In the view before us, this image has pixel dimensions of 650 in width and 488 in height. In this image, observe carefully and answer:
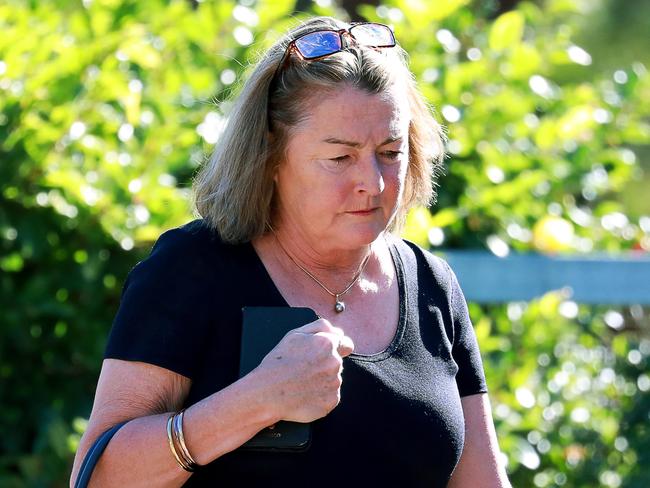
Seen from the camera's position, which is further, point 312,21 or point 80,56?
point 80,56

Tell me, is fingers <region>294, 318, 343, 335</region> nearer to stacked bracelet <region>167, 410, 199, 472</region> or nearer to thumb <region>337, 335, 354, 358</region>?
thumb <region>337, 335, 354, 358</region>

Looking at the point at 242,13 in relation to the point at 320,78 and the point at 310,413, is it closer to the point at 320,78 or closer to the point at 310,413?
the point at 320,78

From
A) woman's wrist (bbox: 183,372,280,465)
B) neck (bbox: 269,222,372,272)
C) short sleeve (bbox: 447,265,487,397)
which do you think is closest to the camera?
woman's wrist (bbox: 183,372,280,465)

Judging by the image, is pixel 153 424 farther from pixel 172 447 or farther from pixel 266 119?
pixel 266 119

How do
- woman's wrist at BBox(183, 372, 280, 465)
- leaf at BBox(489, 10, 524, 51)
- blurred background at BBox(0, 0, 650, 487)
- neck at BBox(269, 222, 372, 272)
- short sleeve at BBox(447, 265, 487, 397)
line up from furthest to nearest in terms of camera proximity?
1. leaf at BBox(489, 10, 524, 51)
2. blurred background at BBox(0, 0, 650, 487)
3. short sleeve at BBox(447, 265, 487, 397)
4. neck at BBox(269, 222, 372, 272)
5. woman's wrist at BBox(183, 372, 280, 465)

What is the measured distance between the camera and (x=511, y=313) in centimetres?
392

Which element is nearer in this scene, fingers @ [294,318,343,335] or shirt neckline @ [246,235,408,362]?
fingers @ [294,318,343,335]

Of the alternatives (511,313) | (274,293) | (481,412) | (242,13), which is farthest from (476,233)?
(274,293)

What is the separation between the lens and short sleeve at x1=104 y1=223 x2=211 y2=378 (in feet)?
6.31

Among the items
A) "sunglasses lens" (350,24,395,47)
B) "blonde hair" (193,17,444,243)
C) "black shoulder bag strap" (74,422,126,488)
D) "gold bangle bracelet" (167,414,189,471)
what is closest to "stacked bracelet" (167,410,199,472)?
"gold bangle bracelet" (167,414,189,471)

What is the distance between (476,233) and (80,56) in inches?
59.4

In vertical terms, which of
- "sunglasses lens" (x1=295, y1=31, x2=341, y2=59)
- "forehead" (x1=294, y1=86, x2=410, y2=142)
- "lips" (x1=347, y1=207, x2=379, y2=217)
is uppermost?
"sunglasses lens" (x1=295, y1=31, x2=341, y2=59)

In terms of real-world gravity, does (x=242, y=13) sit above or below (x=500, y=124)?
above

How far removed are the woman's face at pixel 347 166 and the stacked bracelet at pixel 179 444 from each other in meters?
0.48
